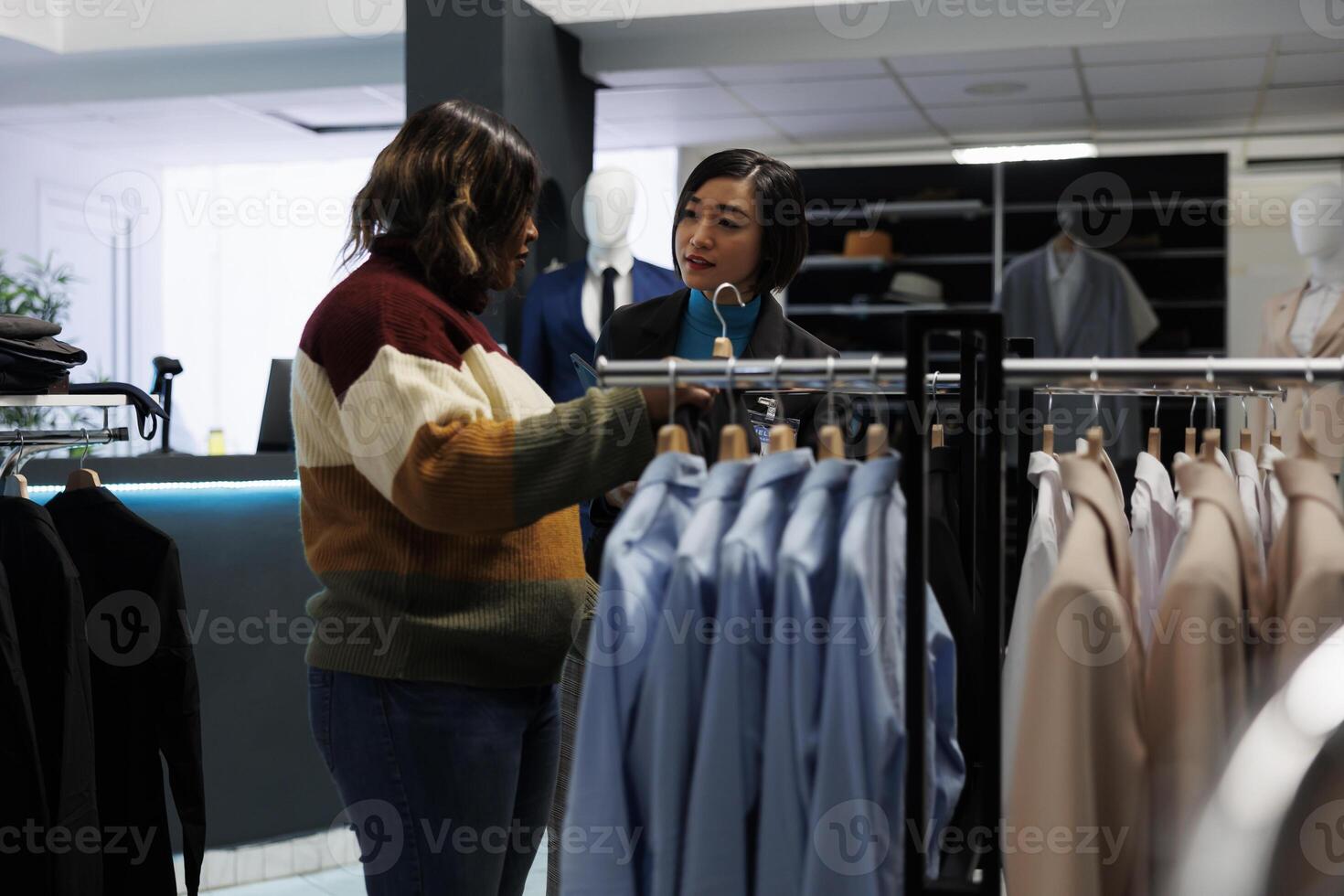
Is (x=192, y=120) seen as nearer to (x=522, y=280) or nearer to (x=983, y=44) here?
(x=522, y=280)


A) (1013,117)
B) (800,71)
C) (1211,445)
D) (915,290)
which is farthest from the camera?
(915,290)

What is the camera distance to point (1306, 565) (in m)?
1.18

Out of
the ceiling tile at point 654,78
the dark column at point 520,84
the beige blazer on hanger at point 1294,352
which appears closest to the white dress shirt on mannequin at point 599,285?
the dark column at point 520,84

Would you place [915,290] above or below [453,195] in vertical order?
above

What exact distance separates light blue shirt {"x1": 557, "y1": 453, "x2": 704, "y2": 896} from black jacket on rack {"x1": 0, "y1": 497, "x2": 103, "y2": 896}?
3.43ft

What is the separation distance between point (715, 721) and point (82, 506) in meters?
1.35

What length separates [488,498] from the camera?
4.35 feet

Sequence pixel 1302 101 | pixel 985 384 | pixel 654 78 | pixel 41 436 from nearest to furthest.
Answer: pixel 985 384 → pixel 41 436 → pixel 654 78 → pixel 1302 101

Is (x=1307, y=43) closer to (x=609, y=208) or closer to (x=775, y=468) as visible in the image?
(x=609, y=208)

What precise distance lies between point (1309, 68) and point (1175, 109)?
0.87 meters

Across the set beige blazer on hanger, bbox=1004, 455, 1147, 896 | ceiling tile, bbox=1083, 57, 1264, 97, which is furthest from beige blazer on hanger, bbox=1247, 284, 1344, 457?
beige blazer on hanger, bbox=1004, 455, 1147, 896

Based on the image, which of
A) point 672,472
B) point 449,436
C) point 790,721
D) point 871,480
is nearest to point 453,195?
point 449,436

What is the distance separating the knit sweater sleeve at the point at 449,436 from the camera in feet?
4.34

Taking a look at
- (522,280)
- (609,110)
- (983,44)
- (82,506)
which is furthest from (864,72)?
(82,506)
